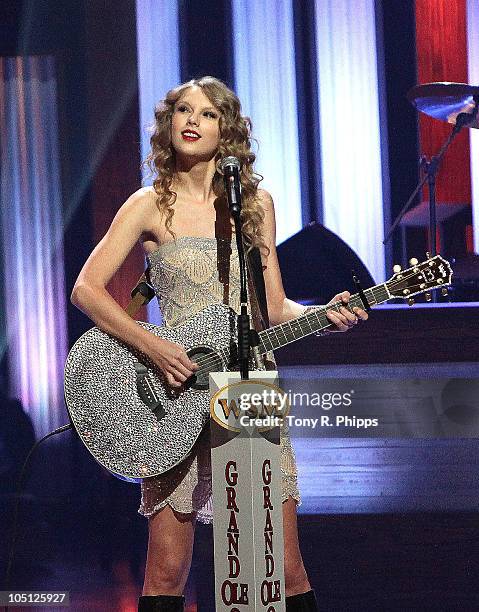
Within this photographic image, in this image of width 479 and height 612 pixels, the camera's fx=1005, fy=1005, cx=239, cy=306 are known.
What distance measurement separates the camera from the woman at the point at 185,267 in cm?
305

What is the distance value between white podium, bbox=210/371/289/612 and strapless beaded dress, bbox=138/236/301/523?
0.42 m

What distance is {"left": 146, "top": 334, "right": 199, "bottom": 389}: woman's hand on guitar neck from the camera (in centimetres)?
302

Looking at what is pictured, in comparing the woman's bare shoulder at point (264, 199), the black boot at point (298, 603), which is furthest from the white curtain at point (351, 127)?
the black boot at point (298, 603)

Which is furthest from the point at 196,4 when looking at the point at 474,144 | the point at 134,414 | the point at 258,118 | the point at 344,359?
the point at 134,414

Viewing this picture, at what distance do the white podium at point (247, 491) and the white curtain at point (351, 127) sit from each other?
2.43 m

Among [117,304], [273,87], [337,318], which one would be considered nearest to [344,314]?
[337,318]

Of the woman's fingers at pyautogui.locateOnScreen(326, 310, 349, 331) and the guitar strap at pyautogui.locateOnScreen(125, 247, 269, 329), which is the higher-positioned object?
the guitar strap at pyautogui.locateOnScreen(125, 247, 269, 329)

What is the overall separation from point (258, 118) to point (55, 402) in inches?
73.9

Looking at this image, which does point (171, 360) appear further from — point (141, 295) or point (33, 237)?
point (33, 237)

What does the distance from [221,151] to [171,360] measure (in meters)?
0.75

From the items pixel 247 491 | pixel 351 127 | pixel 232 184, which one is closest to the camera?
pixel 247 491

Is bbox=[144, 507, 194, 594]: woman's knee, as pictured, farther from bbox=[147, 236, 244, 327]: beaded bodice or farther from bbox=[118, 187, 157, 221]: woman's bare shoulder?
bbox=[118, 187, 157, 221]: woman's bare shoulder

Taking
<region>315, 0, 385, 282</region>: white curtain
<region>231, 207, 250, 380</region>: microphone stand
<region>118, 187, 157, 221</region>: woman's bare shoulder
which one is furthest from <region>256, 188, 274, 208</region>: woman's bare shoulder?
<region>315, 0, 385, 282</region>: white curtain

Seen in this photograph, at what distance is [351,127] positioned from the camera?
4.93 metres
